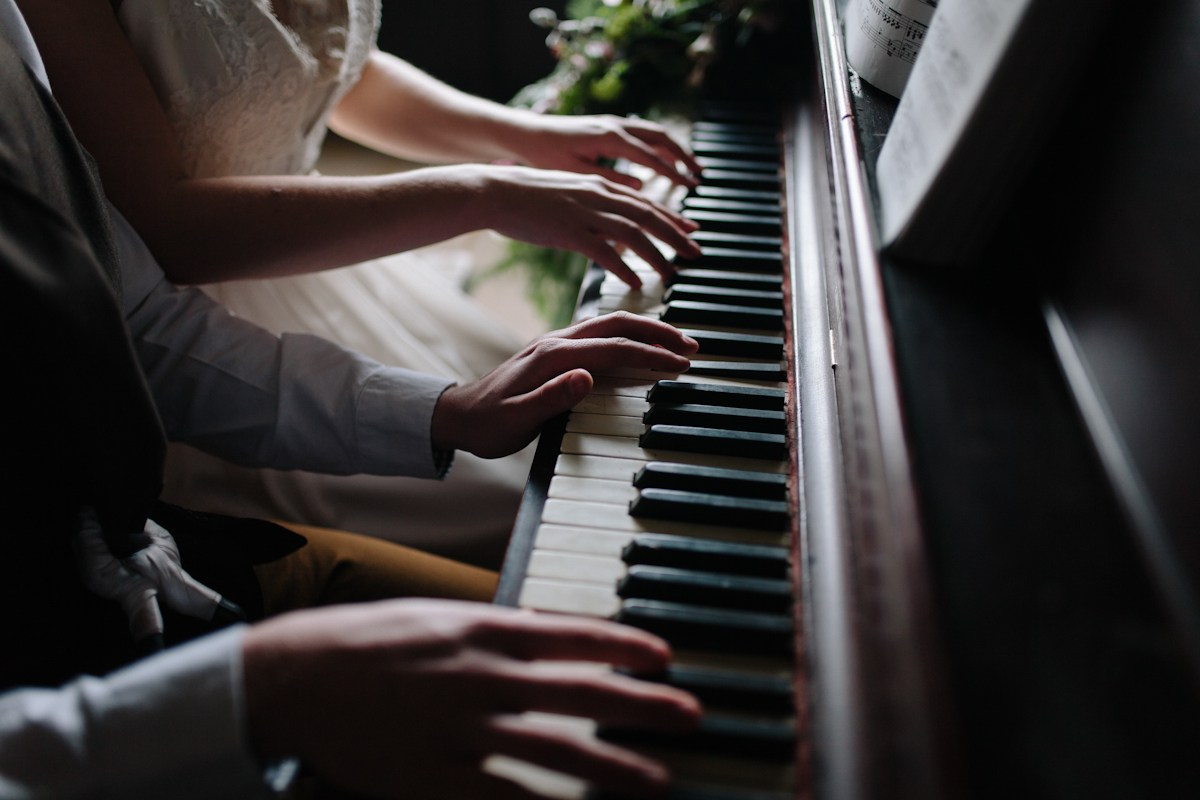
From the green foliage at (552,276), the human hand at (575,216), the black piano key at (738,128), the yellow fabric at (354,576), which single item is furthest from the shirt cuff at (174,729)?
the green foliage at (552,276)

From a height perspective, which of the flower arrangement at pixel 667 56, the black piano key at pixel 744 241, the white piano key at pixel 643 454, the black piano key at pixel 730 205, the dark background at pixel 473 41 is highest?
the dark background at pixel 473 41

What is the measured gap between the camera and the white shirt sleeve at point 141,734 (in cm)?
43

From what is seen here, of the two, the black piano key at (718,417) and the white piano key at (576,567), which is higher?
the black piano key at (718,417)

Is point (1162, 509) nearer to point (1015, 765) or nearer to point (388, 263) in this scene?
point (1015, 765)

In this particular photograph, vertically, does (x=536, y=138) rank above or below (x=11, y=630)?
above

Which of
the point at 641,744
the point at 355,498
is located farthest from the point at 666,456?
the point at 355,498

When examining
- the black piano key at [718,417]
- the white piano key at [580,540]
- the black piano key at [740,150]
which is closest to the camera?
the white piano key at [580,540]

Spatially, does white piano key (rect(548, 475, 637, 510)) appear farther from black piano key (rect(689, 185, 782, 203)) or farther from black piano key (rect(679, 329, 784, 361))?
black piano key (rect(689, 185, 782, 203))

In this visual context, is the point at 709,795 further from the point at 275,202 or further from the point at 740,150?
the point at 740,150

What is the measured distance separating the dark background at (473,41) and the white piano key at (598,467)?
2.63 metres

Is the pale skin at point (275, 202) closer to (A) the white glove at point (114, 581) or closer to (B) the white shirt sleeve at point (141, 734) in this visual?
A: (A) the white glove at point (114, 581)

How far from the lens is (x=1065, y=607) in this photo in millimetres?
396

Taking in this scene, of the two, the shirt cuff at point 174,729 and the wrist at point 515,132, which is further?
the wrist at point 515,132

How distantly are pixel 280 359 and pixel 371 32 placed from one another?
0.57m
